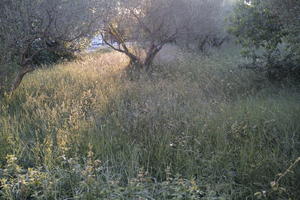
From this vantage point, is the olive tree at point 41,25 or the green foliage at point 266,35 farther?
the green foliage at point 266,35

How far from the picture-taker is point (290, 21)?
497cm

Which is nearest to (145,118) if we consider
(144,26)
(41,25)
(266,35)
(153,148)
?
(153,148)

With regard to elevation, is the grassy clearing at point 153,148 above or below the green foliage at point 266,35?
below

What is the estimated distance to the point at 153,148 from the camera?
13.3ft

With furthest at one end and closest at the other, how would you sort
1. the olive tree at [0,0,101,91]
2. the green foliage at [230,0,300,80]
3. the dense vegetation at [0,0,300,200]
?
1. the green foliage at [230,0,300,80]
2. the olive tree at [0,0,101,91]
3. the dense vegetation at [0,0,300,200]

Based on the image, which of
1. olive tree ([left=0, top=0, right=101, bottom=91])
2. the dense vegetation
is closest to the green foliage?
the dense vegetation

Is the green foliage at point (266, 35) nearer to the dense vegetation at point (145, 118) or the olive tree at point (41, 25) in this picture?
the dense vegetation at point (145, 118)

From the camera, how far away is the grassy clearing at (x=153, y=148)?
9.71 ft

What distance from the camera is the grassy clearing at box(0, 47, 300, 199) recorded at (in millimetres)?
2959

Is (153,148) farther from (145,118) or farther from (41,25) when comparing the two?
(41,25)

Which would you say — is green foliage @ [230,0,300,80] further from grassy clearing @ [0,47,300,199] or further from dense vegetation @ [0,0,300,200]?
grassy clearing @ [0,47,300,199]

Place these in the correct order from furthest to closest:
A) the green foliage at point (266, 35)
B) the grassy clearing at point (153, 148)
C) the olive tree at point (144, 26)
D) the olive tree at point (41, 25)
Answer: the olive tree at point (144, 26) → the green foliage at point (266, 35) → the olive tree at point (41, 25) → the grassy clearing at point (153, 148)

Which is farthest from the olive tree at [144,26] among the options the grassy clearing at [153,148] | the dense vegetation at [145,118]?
the grassy clearing at [153,148]

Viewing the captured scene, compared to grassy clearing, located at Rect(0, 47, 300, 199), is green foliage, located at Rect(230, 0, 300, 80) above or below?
above
